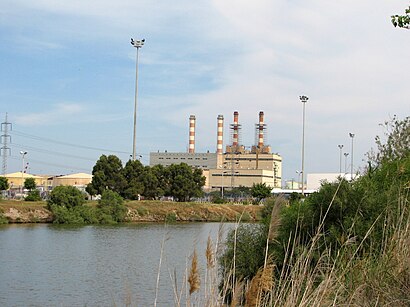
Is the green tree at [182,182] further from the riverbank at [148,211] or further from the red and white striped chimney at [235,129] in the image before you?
the red and white striped chimney at [235,129]

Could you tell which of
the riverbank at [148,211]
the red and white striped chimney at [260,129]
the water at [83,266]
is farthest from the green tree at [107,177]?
the red and white striped chimney at [260,129]

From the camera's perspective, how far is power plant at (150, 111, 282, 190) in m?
109

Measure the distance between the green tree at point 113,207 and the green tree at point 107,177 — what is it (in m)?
7.70

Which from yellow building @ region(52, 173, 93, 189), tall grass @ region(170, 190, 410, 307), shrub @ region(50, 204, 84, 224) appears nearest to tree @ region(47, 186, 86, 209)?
shrub @ region(50, 204, 84, 224)

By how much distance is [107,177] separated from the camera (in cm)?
6650

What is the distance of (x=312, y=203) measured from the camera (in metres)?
14.2

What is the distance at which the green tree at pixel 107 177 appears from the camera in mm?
65688

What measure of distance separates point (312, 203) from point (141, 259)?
15.1m

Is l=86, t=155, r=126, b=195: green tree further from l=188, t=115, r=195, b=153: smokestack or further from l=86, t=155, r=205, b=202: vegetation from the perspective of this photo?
l=188, t=115, r=195, b=153: smokestack

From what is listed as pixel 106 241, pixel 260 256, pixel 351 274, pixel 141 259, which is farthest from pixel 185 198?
pixel 351 274

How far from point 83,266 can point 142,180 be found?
42.7 m

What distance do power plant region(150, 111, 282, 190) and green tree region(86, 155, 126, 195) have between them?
41538 mm

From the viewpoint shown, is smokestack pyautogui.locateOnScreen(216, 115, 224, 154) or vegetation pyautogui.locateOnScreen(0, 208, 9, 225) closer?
vegetation pyautogui.locateOnScreen(0, 208, 9, 225)

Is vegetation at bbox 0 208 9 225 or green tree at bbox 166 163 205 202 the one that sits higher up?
green tree at bbox 166 163 205 202
